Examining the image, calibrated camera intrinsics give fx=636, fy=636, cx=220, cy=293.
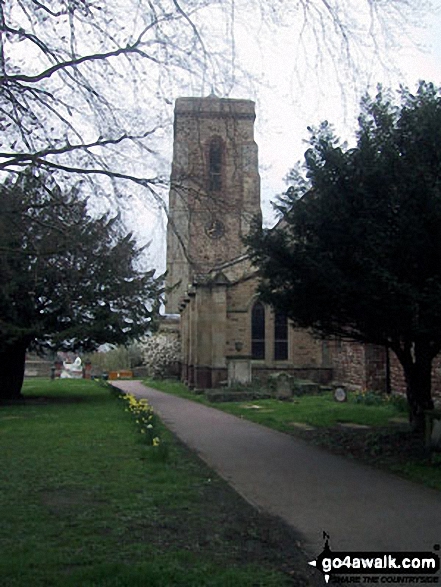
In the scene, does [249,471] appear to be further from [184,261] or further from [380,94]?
[380,94]

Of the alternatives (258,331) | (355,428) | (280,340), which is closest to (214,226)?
(355,428)

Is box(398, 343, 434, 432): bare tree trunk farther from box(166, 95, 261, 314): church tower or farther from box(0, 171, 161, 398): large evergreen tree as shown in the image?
box(166, 95, 261, 314): church tower

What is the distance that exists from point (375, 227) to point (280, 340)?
820 inches

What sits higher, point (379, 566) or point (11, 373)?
point (11, 373)

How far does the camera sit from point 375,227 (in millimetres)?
10359

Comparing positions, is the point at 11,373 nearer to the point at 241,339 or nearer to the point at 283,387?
the point at 241,339

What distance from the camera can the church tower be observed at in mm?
7297

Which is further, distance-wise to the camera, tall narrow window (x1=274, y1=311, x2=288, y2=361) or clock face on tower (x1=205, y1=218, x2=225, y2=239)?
tall narrow window (x1=274, y1=311, x2=288, y2=361)

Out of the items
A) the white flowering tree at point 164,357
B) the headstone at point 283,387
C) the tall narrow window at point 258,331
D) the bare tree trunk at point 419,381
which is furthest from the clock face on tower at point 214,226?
the white flowering tree at point 164,357

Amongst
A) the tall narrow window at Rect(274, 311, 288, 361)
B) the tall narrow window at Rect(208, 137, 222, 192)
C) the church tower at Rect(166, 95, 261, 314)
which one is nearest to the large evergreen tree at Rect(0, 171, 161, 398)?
the church tower at Rect(166, 95, 261, 314)

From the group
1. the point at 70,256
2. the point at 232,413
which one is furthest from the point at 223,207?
A: the point at 232,413

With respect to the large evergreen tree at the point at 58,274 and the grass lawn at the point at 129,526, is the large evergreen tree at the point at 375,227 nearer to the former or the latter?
the large evergreen tree at the point at 58,274

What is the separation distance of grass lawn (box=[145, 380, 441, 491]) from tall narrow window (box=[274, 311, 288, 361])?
20.0 ft

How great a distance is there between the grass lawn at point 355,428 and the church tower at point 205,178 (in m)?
4.48
